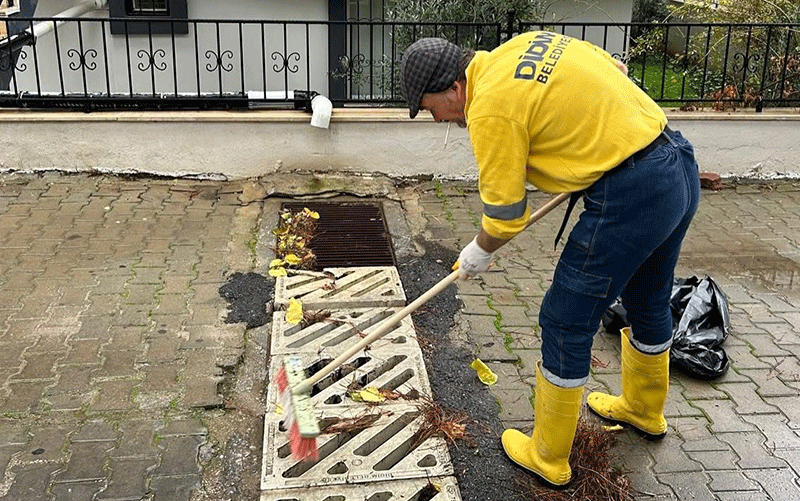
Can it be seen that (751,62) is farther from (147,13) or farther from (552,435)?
(552,435)

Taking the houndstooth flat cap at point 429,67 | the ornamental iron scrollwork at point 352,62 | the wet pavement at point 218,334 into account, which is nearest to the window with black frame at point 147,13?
the ornamental iron scrollwork at point 352,62

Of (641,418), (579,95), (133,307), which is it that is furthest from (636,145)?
(133,307)

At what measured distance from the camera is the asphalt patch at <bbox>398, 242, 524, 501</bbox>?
124 inches

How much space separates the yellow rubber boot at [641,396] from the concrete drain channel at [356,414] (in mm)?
835

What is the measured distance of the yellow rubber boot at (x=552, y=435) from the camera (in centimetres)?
299

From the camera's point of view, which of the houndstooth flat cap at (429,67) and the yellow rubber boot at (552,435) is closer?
the houndstooth flat cap at (429,67)

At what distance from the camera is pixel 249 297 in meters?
4.75

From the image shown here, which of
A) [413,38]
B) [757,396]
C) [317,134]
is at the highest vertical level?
[413,38]

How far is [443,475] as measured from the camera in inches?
123

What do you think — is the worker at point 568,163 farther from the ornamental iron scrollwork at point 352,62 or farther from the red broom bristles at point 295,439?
the ornamental iron scrollwork at point 352,62

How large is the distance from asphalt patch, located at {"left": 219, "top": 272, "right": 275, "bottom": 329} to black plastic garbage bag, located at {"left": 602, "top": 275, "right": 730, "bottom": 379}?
6.31ft

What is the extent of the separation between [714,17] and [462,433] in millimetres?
7093

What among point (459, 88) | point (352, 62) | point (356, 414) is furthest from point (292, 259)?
point (459, 88)

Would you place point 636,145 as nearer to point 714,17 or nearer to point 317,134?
point 317,134
